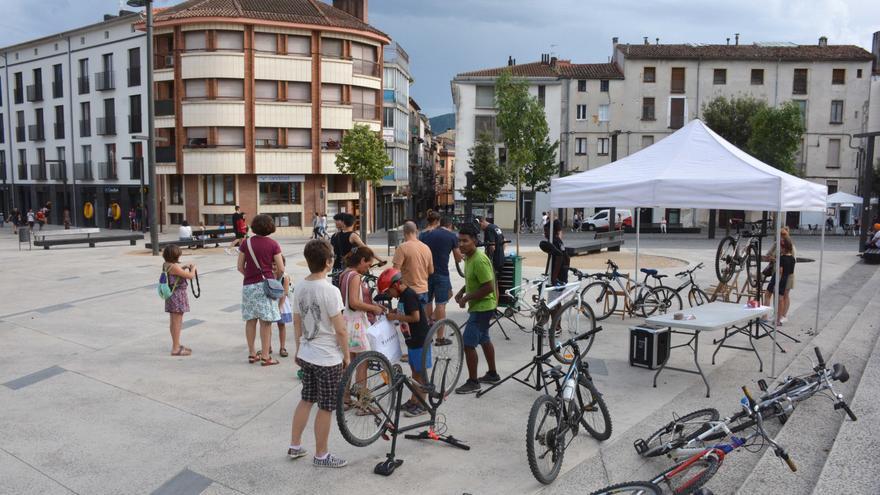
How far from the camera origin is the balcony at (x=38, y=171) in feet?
164

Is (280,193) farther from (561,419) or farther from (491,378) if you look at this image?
(561,419)

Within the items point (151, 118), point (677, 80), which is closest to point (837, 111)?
point (677, 80)

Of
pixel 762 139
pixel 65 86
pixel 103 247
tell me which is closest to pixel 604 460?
pixel 103 247

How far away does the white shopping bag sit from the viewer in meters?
5.40

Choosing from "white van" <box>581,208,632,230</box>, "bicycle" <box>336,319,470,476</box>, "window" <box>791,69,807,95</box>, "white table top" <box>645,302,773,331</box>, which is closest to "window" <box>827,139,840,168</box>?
"window" <box>791,69,807,95</box>

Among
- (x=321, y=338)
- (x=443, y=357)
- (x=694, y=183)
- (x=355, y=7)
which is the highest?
(x=355, y=7)

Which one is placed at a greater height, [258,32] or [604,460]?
[258,32]

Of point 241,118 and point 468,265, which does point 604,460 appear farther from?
point 241,118

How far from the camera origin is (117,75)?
42500 mm

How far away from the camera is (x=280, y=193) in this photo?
3941cm

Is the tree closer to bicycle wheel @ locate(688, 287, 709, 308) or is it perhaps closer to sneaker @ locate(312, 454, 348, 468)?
bicycle wheel @ locate(688, 287, 709, 308)

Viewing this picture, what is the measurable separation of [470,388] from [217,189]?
35148 mm

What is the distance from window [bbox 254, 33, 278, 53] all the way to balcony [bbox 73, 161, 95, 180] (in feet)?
54.4

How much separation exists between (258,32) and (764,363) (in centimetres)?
3595
